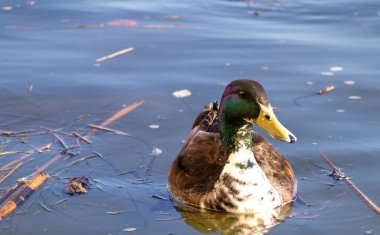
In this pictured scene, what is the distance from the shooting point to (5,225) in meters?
6.39

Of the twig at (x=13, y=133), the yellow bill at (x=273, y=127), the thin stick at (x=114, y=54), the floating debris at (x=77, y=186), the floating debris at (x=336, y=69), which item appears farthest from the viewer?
the thin stick at (x=114, y=54)

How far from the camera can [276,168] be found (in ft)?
23.7

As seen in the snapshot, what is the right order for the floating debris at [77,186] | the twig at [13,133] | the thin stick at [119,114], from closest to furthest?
the floating debris at [77,186] → the twig at [13,133] → the thin stick at [119,114]

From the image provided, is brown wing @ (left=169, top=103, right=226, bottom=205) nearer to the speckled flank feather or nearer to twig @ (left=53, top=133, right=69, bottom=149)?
the speckled flank feather

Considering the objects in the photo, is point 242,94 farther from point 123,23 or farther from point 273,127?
point 123,23

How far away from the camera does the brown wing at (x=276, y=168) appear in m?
7.07

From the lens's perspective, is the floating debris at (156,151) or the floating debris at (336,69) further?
the floating debris at (336,69)

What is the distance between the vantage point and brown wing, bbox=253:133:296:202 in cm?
707

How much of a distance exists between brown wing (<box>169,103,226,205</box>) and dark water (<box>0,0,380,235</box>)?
0.60 ft

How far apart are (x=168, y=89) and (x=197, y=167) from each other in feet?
8.59

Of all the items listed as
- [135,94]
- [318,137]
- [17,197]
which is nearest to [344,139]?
[318,137]

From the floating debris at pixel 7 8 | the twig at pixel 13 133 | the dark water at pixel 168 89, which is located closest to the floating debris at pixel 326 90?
the dark water at pixel 168 89

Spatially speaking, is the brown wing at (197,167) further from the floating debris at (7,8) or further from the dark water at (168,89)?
the floating debris at (7,8)

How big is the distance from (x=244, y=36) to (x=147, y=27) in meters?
1.46
